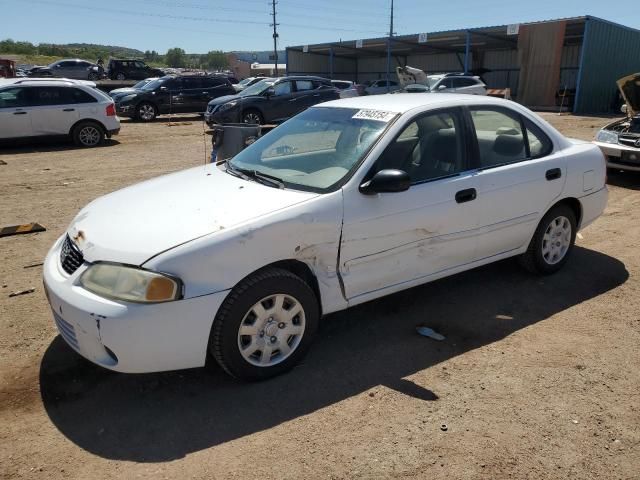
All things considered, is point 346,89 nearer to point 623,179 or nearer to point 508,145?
point 623,179

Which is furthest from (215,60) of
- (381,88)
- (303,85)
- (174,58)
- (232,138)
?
(232,138)

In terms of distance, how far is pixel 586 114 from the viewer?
24.2 metres

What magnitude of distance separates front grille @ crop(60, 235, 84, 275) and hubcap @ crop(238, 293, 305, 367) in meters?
1.05

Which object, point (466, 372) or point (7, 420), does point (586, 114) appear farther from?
point (7, 420)

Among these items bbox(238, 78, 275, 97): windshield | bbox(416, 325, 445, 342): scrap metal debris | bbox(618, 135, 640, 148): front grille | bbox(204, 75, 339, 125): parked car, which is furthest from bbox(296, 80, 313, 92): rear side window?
bbox(416, 325, 445, 342): scrap metal debris

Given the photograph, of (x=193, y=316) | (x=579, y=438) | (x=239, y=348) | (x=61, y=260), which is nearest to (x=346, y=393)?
(x=239, y=348)

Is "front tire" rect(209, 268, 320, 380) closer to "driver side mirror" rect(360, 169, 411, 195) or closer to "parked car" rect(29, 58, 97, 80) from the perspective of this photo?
"driver side mirror" rect(360, 169, 411, 195)

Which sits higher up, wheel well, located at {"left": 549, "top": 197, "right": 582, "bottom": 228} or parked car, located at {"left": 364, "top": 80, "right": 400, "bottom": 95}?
parked car, located at {"left": 364, "top": 80, "right": 400, "bottom": 95}

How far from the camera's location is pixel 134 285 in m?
2.80

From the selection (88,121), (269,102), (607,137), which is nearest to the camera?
(607,137)

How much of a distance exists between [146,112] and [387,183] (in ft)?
60.8

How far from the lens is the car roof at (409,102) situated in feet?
13.0

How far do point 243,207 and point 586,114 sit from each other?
25.1m

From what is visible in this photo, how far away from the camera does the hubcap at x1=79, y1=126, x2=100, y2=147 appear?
1328 centimetres
